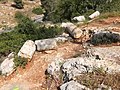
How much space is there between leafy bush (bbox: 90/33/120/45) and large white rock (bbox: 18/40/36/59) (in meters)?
2.62

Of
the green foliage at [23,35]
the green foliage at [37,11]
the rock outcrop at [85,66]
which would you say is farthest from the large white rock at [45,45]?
the green foliage at [37,11]

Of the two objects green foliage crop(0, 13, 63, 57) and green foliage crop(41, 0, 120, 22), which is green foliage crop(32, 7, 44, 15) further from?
green foliage crop(0, 13, 63, 57)

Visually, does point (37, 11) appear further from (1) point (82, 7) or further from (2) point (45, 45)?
(2) point (45, 45)

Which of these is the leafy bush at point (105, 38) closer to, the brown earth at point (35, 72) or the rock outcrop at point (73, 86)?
the brown earth at point (35, 72)

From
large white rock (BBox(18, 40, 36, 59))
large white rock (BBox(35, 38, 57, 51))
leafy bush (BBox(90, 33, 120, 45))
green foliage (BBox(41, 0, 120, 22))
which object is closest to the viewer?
Answer: leafy bush (BBox(90, 33, 120, 45))

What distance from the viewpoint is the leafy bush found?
40.4 ft

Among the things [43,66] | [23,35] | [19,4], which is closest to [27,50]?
[43,66]

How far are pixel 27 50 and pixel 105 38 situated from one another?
338 cm

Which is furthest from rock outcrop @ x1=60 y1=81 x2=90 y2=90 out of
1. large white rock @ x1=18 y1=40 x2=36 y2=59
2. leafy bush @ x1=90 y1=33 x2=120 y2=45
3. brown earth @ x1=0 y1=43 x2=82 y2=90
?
leafy bush @ x1=90 y1=33 x2=120 y2=45

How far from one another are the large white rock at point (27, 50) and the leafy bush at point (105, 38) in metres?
2.62

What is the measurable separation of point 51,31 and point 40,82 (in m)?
4.17

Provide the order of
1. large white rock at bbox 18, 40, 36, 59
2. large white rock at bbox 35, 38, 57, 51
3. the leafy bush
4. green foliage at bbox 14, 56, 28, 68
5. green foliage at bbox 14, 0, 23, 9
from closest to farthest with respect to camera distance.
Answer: green foliage at bbox 14, 56, 28, 68 → the leafy bush → large white rock at bbox 18, 40, 36, 59 → large white rock at bbox 35, 38, 57, 51 → green foliage at bbox 14, 0, 23, 9

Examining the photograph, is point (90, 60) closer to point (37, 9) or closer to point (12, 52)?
point (12, 52)

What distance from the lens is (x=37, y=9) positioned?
55.5 metres
